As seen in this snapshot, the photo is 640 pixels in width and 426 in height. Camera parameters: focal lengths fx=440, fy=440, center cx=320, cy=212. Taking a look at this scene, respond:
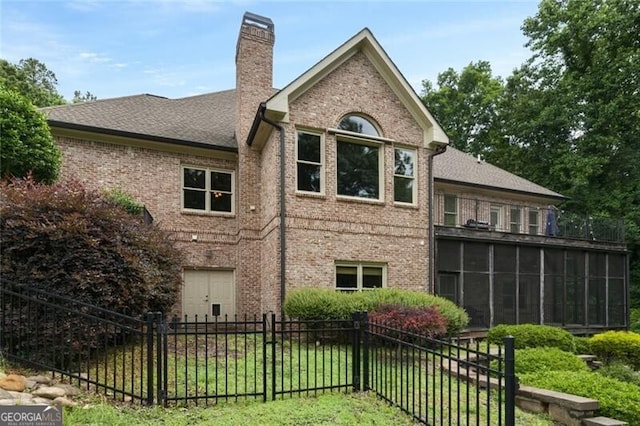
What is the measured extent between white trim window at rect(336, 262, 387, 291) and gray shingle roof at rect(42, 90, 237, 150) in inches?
213

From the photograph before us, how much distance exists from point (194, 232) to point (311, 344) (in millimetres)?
5791

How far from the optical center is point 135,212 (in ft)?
36.4

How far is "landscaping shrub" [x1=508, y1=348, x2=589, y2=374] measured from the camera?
850 cm

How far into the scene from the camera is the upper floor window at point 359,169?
12.4m

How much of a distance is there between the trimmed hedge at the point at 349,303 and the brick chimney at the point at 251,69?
6.00 meters

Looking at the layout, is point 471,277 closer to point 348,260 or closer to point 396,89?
point 348,260

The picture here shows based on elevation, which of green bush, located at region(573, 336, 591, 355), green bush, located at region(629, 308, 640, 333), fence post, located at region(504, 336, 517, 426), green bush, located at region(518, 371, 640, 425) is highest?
fence post, located at region(504, 336, 517, 426)

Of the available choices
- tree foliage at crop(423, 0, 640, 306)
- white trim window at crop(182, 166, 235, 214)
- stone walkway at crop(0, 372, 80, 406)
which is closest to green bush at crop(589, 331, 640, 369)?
white trim window at crop(182, 166, 235, 214)

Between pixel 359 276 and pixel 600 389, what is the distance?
6.48 m

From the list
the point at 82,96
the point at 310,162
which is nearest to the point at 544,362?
the point at 310,162

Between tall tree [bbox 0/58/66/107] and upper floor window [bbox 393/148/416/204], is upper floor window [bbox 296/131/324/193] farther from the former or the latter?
tall tree [bbox 0/58/66/107]

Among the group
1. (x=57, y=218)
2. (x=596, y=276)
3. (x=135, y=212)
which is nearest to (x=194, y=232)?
(x=135, y=212)

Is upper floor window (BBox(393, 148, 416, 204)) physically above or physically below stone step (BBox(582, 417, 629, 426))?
above

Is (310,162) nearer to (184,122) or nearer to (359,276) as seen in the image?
(359,276)
